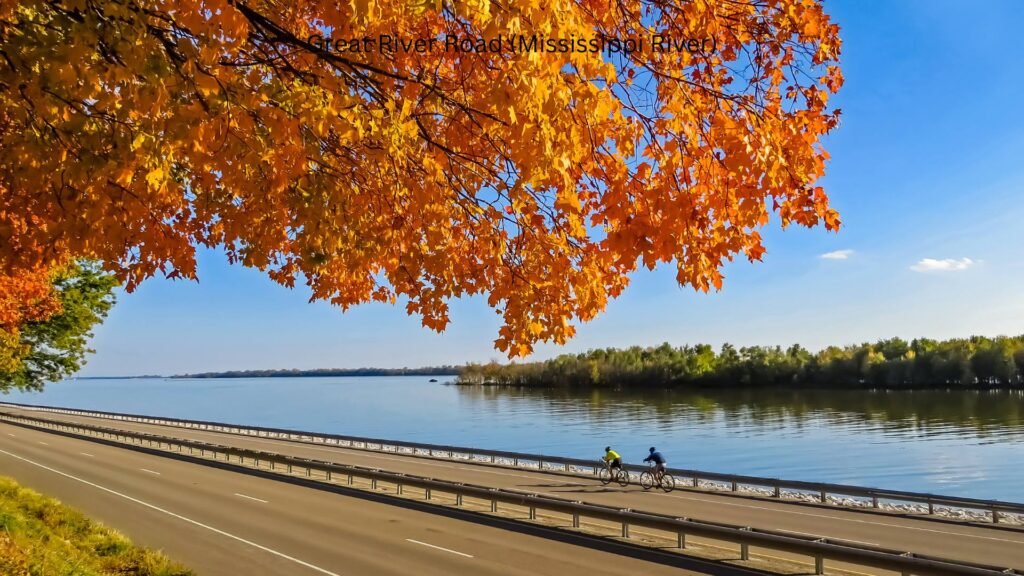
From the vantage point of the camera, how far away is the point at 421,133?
714 centimetres

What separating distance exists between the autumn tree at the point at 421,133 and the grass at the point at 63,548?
12.8ft

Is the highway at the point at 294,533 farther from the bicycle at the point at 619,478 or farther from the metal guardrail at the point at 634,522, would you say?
the bicycle at the point at 619,478

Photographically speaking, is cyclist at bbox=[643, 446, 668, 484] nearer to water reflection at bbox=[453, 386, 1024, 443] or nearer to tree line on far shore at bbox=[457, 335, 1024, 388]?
water reflection at bbox=[453, 386, 1024, 443]

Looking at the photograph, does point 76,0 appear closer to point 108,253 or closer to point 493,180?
A: point 493,180

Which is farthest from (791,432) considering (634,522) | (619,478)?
(634,522)

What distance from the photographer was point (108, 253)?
8609mm

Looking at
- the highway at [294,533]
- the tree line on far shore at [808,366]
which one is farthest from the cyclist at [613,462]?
the tree line on far shore at [808,366]

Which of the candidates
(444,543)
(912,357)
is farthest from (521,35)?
(912,357)

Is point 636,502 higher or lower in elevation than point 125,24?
lower

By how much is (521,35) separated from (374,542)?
15120 mm

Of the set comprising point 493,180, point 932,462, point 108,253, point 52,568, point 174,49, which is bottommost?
point 932,462

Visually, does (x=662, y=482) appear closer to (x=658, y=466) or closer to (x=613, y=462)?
(x=658, y=466)

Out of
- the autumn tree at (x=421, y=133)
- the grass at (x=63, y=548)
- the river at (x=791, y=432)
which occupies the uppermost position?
the autumn tree at (x=421, y=133)

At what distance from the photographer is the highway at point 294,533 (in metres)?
14.3
